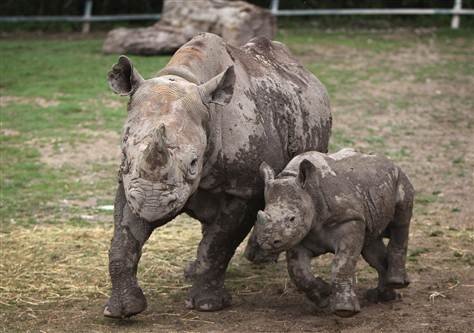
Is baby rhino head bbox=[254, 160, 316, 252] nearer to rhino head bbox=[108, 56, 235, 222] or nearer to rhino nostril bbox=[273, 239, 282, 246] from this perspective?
rhino nostril bbox=[273, 239, 282, 246]

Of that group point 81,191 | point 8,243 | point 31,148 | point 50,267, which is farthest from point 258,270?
point 31,148

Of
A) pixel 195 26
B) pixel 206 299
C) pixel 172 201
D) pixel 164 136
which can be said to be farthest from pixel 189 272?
pixel 195 26

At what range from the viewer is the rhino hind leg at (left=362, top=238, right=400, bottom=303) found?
737 centimetres

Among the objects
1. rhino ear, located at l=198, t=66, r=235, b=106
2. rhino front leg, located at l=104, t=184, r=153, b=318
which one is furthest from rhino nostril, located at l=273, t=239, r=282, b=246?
rhino ear, located at l=198, t=66, r=235, b=106

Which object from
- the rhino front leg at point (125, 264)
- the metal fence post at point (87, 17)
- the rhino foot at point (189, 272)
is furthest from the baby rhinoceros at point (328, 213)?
the metal fence post at point (87, 17)

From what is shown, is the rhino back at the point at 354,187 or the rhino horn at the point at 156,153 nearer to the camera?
the rhino horn at the point at 156,153

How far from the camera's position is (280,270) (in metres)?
8.62

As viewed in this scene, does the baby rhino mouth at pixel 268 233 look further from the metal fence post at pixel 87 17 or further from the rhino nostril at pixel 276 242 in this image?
the metal fence post at pixel 87 17

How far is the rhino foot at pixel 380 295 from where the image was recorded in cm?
741

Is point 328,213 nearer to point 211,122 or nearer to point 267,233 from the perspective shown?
point 267,233

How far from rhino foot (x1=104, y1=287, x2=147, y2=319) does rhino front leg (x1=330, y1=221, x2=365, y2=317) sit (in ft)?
3.83

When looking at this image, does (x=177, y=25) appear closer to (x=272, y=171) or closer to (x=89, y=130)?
(x=89, y=130)

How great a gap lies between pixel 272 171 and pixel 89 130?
730 cm

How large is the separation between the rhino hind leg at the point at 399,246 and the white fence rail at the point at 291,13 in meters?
13.5
